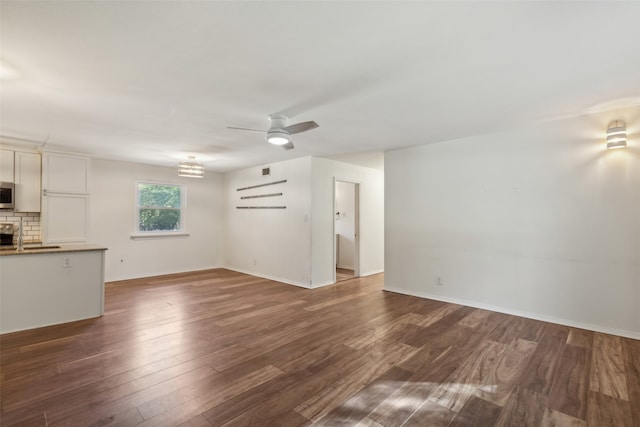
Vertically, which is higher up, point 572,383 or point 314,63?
point 314,63

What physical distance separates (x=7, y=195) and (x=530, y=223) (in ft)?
25.4

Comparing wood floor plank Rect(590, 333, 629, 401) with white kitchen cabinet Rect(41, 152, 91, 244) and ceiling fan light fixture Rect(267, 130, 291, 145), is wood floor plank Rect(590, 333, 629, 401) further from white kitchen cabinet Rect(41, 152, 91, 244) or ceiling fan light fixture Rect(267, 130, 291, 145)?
white kitchen cabinet Rect(41, 152, 91, 244)

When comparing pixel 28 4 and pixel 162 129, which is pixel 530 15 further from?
pixel 162 129

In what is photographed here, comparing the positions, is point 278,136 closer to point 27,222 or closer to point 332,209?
point 332,209

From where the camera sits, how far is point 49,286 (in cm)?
368

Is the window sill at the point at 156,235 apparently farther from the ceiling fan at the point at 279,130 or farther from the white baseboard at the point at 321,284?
the ceiling fan at the point at 279,130

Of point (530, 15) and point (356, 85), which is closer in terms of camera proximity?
point (530, 15)

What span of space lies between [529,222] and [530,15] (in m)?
2.91

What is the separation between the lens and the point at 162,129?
399 centimetres

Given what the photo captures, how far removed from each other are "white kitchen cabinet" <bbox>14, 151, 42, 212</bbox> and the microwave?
9cm

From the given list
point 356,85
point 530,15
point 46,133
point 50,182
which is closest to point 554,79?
point 530,15

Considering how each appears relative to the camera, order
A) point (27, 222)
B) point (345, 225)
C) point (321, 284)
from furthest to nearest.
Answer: point (345, 225)
point (321, 284)
point (27, 222)

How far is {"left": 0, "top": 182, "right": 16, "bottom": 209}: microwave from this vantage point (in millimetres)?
4586

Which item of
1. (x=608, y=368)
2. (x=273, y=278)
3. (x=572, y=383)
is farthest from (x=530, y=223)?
(x=273, y=278)
